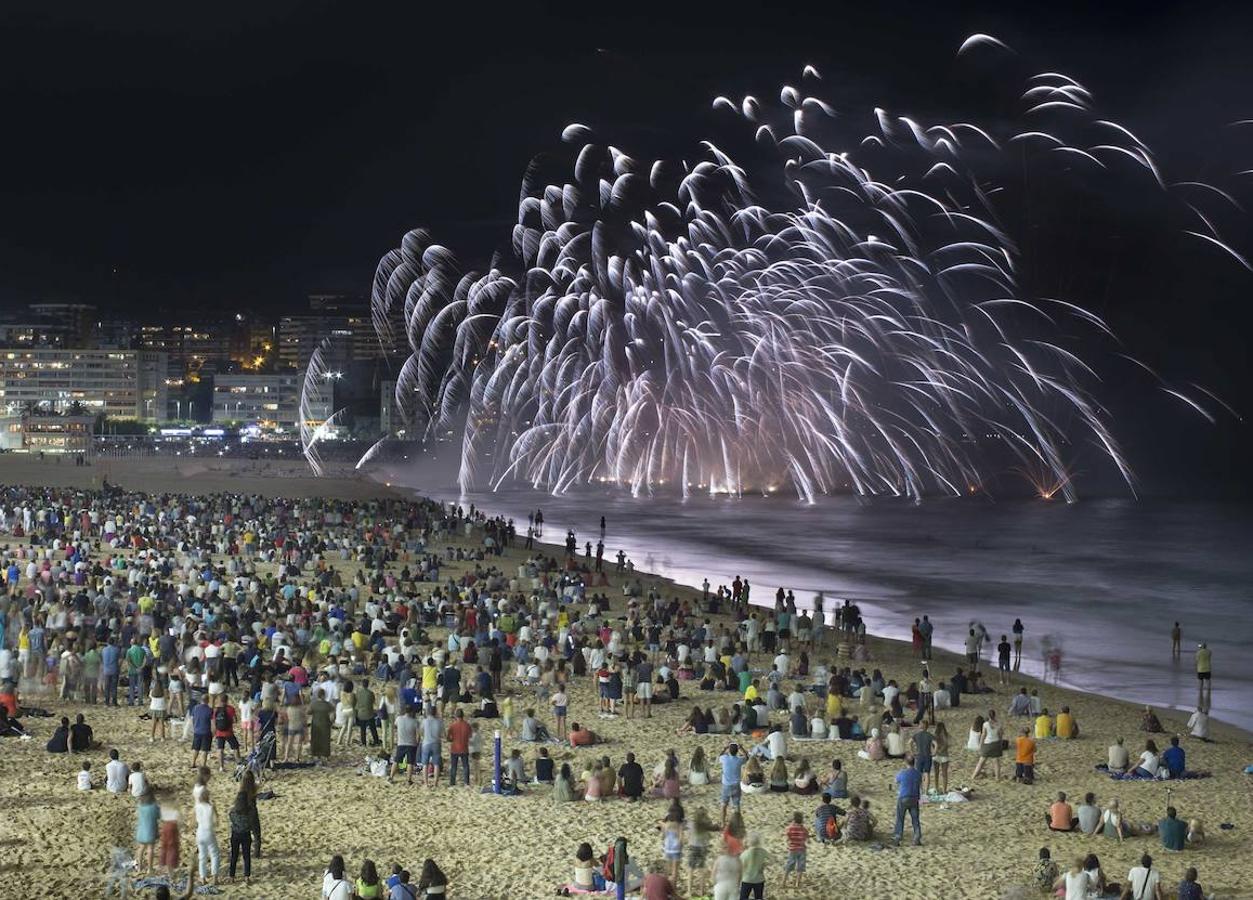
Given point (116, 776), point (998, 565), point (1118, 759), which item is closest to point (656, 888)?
point (116, 776)

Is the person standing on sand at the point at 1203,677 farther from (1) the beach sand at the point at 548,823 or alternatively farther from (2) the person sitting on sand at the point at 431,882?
(2) the person sitting on sand at the point at 431,882

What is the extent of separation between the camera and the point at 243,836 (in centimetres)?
1117

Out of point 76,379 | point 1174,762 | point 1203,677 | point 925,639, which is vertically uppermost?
point 76,379

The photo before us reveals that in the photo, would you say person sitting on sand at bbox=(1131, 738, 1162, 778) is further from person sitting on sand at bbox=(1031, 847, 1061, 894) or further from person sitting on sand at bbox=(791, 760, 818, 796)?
person sitting on sand at bbox=(1031, 847, 1061, 894)

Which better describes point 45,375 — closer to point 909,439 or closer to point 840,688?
point 909,439

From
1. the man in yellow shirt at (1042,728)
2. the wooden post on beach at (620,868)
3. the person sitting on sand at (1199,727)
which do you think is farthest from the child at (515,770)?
the person sitting on sand at (1199,727)

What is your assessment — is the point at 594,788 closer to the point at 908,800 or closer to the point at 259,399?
the point at 908,800

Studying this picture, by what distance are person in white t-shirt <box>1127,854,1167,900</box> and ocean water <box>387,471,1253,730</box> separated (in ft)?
37.8

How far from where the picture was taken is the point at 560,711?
656 inches

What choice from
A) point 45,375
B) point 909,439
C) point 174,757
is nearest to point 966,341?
point 909,439

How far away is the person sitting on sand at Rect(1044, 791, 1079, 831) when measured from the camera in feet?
43.3

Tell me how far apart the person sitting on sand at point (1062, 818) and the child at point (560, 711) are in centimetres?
587

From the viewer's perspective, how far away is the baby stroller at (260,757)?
14367 millimetres

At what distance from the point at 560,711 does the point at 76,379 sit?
147355 millimetres
